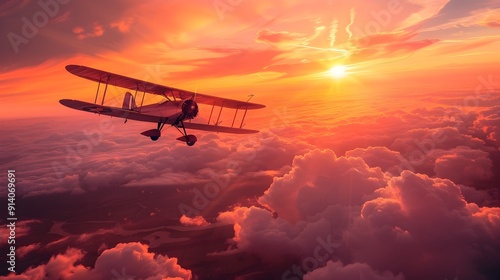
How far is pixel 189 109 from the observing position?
88.5 feet

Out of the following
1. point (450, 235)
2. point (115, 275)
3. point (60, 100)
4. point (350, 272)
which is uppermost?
point (60, 100)

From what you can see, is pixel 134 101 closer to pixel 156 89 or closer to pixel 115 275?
pixel 156 89

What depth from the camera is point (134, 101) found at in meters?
30.5

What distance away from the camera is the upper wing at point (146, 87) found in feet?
74.1

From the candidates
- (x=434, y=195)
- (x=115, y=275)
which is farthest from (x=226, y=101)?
(x=115, y=275)

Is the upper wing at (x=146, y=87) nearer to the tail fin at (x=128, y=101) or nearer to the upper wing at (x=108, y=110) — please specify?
the upper wing at (x=108, y=110)

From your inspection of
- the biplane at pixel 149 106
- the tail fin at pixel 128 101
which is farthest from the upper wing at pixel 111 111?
the tail fin at pixel 128 101

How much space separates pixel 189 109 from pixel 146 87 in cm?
522

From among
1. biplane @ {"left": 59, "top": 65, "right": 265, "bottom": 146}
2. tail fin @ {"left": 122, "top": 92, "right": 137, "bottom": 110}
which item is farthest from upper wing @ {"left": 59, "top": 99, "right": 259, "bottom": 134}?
tail fin @ {"left": 122, "top": 92, "right": 137, "bottom": 110}

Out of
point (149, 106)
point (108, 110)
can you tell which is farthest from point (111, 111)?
point (149, 106)

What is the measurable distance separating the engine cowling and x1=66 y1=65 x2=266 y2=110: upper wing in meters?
3.08

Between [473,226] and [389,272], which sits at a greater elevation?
[473,226]

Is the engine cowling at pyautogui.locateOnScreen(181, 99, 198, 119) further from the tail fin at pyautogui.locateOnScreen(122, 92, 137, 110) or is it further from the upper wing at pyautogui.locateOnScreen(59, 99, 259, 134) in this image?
the tail fin at pyautogui.locateOnScreen(122, 92, 137, 110)

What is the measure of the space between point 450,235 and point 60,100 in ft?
816
